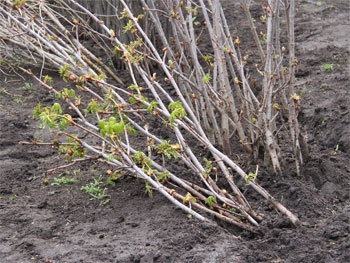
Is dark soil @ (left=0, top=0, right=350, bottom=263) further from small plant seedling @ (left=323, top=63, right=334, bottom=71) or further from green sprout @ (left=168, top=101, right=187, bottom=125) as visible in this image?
small plant seedling @ (left=323, top=63, right=334, bottom=71)

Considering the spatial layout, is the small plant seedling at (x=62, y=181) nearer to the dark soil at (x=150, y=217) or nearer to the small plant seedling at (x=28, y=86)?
the dark soil at (x=150, y=217)

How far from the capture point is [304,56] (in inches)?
231

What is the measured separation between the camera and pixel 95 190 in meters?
3.75

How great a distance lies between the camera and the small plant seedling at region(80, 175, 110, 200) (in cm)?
369

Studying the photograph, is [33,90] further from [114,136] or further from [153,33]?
[114,136]

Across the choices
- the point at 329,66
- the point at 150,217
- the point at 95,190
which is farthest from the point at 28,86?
the point at 329,66

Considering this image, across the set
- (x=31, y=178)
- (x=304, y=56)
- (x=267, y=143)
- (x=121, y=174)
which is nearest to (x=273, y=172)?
(x=267, y=143)

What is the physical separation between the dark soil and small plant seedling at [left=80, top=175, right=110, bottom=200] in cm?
4

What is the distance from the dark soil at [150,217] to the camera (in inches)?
124

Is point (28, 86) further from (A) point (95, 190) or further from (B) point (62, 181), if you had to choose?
(A) point (95, 190)

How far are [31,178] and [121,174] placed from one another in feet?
2.14

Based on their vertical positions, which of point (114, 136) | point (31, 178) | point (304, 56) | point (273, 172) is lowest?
point (304, 56)

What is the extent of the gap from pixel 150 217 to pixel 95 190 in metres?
0.44

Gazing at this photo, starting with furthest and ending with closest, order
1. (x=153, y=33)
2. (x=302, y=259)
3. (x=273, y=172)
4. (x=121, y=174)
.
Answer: (x=153, y=33) < (x=273, y=172) < (x=121, y=174) < (x=302, y=259)
